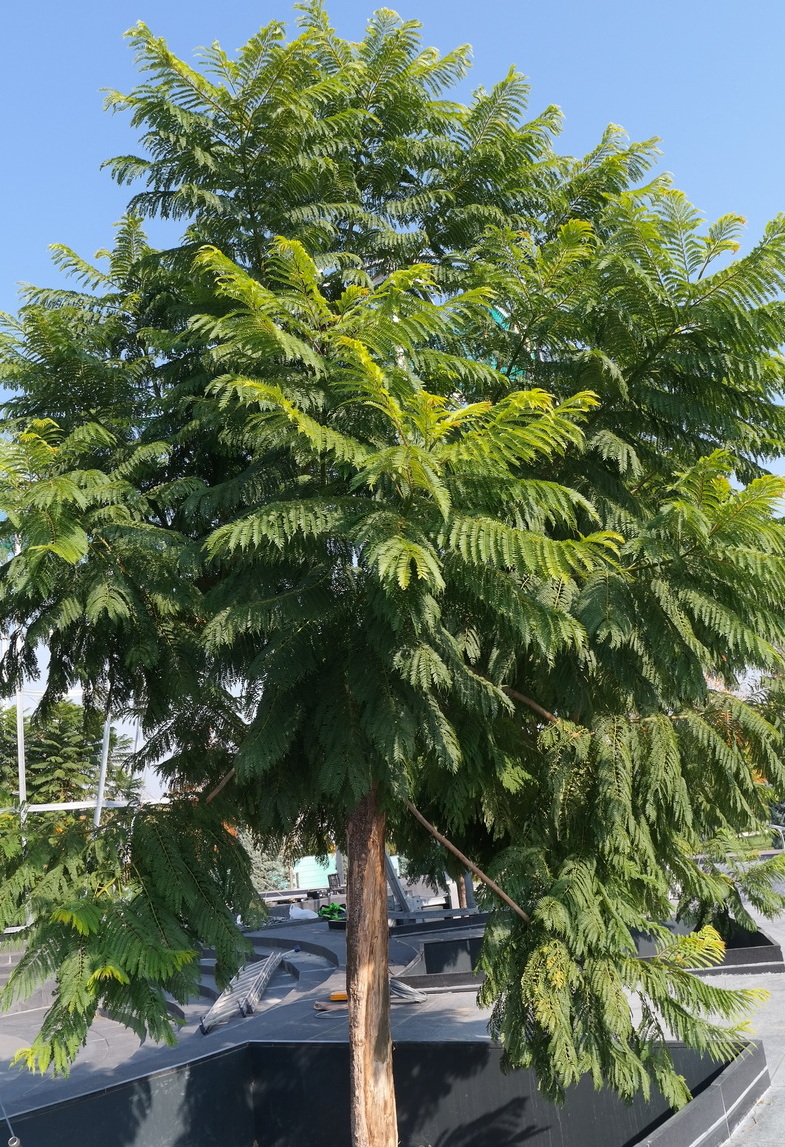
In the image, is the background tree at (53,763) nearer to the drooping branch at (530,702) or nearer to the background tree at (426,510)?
the background tree at (426,510)

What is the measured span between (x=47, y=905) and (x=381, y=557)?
2.77 metres

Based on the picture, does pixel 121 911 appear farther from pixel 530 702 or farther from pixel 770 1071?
pixel 770 1071

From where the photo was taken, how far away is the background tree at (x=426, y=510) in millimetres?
4527

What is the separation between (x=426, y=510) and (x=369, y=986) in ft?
13.0

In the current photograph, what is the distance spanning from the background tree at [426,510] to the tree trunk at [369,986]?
0.10ft

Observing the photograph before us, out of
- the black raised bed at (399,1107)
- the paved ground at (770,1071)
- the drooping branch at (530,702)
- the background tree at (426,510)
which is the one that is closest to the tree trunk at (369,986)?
the background tree at (426,510)

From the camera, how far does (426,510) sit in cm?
438

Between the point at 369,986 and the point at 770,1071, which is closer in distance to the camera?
the point at 369,986

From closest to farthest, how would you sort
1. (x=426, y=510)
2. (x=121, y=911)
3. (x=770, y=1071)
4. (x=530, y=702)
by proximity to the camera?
(x=426, y=510), (x=121, y=911), (x=530, y=702), (x=770, y=1071)

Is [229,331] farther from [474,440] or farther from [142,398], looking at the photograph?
[142,398]

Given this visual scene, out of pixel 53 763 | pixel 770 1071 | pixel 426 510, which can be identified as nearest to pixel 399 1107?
pixel 770 1071

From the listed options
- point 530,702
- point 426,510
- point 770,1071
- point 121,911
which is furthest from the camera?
point 770,1071

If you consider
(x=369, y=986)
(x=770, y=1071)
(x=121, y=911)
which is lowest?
(x=770, y=1071)

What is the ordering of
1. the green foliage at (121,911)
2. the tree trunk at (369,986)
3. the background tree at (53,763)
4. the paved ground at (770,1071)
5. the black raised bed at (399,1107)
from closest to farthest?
1. the green foliage at (121,911)
2. the tree trunk at (369,986)
3. the paved ground at (770,1071)
4. the black raised bed at (399,1107)
5. the background tree at (53,763)
